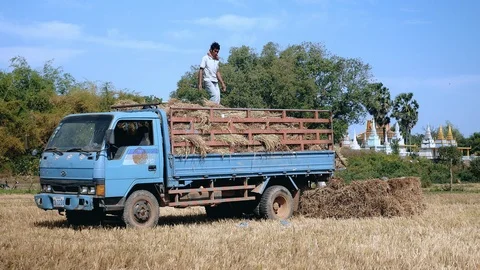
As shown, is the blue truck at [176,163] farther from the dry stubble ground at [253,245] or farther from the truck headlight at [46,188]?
the dry stubble ground at [253,245]

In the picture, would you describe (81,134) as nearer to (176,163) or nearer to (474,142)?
(176,163)

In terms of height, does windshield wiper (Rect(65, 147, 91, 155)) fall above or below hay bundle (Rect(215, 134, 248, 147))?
below

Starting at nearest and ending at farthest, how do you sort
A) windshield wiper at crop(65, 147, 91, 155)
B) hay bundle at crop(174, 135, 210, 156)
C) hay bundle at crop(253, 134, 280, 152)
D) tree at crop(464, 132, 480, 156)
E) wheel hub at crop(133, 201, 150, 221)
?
windshield wiper at crop(65, 147, 91, 155) < wheel hub at crop(133, 201, 150, 221) < hay bundle at crop(174, 135, 210, 156) < hay bundle at crop(253, 134, 280, 152) < tree at crop(464, 132, 480, 156)

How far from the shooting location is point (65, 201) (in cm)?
1409

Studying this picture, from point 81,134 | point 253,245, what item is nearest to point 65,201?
point 81,134

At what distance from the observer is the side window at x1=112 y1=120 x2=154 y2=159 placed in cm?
1448

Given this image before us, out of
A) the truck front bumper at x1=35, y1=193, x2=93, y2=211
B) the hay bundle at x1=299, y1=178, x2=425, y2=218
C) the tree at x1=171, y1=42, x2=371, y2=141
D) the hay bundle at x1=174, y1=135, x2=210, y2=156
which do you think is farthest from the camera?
the tree at x1=171, y1=42, x2=371, y2=141

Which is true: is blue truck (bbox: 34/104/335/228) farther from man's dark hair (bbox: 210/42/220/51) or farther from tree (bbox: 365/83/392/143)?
tree (bbox: 365/83/392/143)

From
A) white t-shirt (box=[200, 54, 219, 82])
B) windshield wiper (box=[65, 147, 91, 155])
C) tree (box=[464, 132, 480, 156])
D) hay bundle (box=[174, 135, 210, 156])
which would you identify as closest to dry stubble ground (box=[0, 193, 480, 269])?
windshield wiper (box=[65, 147, 91, 155])

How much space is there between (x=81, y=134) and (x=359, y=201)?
7.03m

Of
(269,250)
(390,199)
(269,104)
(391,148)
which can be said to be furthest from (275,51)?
(269,250)

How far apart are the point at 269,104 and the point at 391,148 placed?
22.5 m

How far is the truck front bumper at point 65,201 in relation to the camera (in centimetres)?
1381

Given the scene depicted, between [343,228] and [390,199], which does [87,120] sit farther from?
[390,199]
